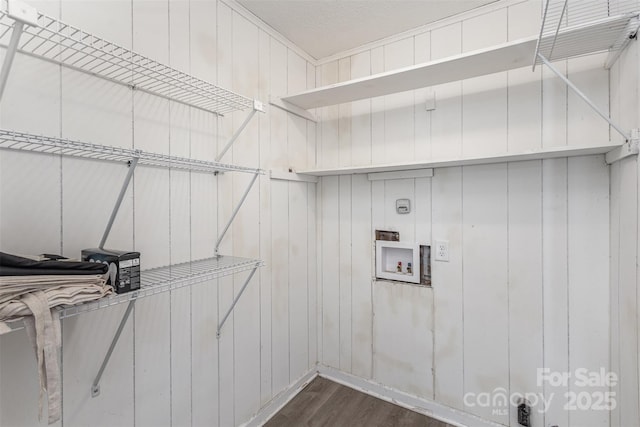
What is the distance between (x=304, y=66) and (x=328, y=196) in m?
1.01

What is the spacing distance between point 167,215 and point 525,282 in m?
1.93

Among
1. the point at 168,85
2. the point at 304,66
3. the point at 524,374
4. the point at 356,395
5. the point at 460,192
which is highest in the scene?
the point at 304,66

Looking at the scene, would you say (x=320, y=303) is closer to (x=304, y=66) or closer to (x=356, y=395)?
A: (x=356, y=395)

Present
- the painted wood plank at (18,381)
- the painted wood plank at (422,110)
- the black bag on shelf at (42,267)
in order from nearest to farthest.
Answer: the black bag on shelf at (42,267), the painted wood plank at (18,381), the painted wood plank at (422,110)

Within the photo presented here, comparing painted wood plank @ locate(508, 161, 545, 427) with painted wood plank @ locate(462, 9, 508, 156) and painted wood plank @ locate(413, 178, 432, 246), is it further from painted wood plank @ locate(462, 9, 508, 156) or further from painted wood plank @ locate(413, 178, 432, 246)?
painted wood plank @ locate(413, 178, 432, 246)

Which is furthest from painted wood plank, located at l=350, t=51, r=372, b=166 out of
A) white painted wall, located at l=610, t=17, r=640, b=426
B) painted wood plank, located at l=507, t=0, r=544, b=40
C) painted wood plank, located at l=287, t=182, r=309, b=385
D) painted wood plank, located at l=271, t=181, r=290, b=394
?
white painted wall, located at l=610, t=17, r=640, b=426

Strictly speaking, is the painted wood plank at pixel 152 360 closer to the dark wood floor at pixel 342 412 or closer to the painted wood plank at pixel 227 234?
the painted wood plank at pixel 227 234

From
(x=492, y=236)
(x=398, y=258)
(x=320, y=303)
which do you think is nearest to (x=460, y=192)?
(x=492, y=236)

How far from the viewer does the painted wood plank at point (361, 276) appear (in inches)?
86.6

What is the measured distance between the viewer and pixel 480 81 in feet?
5.90

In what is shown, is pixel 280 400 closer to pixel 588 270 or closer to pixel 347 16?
pixel 588 270

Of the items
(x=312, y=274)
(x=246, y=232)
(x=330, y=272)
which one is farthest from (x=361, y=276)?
(x=246, y=232)

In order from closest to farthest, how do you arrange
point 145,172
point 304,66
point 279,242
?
point 145,172, point 279,242, point 304,66

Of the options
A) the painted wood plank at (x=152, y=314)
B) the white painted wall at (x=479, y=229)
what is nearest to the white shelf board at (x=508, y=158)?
the white painted wall at (x=479, y=229)
